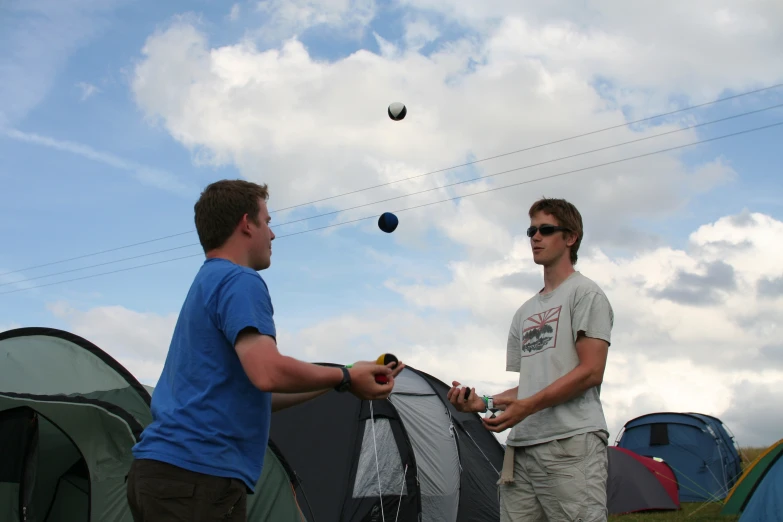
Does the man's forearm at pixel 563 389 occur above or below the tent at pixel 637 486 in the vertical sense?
above

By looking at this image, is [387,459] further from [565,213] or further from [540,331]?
[565,213]

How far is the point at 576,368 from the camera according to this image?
4062mm

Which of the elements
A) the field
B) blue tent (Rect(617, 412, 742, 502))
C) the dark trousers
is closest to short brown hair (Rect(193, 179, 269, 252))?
the dark trousers

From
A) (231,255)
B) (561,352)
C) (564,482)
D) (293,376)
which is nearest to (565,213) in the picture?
(561,352)

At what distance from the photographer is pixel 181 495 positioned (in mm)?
2777

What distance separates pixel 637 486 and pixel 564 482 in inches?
400

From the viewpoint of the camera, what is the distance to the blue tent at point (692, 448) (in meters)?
15.0

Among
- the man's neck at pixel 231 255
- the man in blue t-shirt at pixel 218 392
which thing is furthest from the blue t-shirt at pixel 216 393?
the man's neck at pixel 231 255

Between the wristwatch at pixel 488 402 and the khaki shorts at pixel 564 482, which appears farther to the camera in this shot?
the wristwatch at pixel 488 402

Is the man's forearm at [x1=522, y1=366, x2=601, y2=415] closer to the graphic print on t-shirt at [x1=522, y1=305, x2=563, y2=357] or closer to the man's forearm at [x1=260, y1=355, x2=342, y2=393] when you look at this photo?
the graphic print on t-shirt at [x1=522, y1=305, x2=563, y2=357]

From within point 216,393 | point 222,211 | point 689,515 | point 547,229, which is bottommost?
point 689,515

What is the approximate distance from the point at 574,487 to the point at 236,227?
7.08ft

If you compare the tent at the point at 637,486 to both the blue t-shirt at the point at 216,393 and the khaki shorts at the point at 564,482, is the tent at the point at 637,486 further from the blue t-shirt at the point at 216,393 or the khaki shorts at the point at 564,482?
the blue t-shirt at the point at 216,393

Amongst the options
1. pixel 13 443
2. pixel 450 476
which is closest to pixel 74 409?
pixel 13 443
